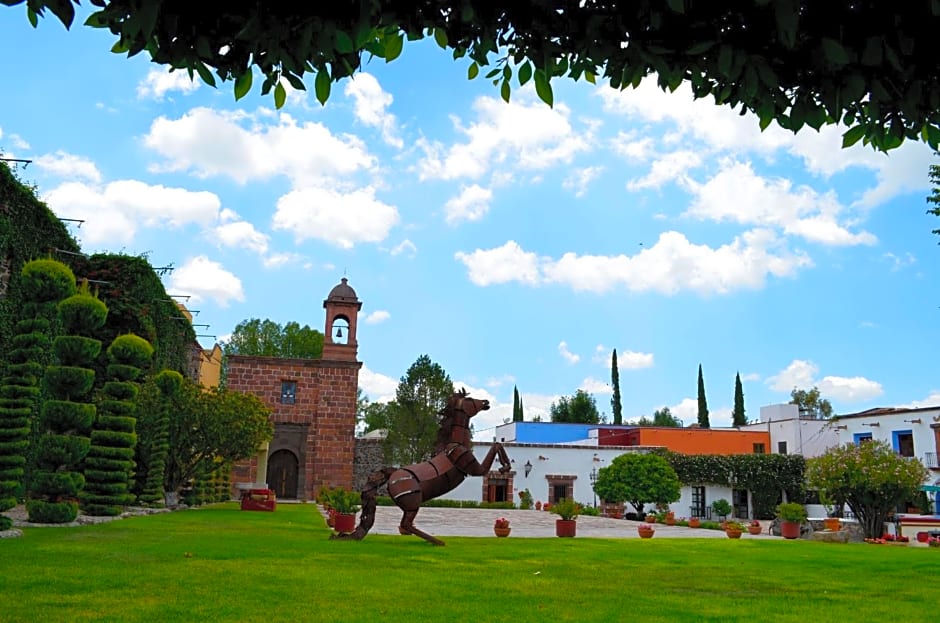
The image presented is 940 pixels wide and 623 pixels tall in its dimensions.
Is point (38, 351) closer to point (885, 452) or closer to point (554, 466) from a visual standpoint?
point (885, 452)

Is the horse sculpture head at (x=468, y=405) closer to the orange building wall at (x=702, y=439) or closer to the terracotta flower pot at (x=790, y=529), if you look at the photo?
the terracotta flower pot at (x=790, y=529)

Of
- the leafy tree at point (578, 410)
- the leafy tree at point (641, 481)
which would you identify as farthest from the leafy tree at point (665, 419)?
the leafy tree at point (641, 481)

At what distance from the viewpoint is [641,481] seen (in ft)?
87.3

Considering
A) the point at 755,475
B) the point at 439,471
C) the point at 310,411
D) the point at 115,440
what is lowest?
the point at 755,475

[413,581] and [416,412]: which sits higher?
[416,412]

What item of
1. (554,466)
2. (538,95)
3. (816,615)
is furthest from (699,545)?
(554,466)

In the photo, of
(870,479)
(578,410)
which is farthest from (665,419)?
(870,479)

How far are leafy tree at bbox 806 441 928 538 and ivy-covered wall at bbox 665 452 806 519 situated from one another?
13550mm

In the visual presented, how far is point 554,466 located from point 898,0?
35042mm

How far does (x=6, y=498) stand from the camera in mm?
11078

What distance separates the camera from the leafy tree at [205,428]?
64.3ft

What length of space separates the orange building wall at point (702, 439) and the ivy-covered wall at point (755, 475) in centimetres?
603

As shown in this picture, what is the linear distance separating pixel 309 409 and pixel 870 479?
22.3m

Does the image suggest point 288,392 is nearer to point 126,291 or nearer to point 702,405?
point 126,291
